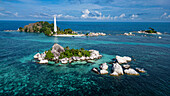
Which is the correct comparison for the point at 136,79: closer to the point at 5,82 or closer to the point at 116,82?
the point at 116,82

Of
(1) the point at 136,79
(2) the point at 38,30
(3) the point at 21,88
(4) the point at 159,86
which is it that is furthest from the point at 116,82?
(2) the point at 38,30

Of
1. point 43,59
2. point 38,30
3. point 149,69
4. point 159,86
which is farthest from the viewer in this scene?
point 38,30

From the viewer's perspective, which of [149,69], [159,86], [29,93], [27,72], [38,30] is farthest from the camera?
[38,30]

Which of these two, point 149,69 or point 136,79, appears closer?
point 136,79

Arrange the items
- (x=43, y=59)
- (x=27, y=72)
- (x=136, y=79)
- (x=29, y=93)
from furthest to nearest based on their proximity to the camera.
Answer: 1. (x=43, y=59)
2. (x=27, y=72)
3. (x=136, y=79)
4. (x=29, y=93)

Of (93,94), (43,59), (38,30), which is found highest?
(38,30)

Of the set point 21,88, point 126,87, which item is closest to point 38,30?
point 21,88

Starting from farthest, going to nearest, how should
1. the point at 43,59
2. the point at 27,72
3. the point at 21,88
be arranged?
the point at 43,59 < the point at 27,72 < the point at 21,88

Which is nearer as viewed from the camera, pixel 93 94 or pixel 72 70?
pixel 93 94

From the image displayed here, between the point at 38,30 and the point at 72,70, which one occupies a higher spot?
the point at 38,30

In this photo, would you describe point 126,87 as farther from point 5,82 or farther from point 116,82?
point 5,82
